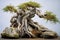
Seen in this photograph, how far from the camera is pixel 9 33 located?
2393 mm

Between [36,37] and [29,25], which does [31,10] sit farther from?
[36,37]

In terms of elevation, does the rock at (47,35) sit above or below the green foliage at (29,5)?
below

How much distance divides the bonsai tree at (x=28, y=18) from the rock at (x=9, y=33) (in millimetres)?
68

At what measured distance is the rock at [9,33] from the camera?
2.38m

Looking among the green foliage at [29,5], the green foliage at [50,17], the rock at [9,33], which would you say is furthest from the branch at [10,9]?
the green foliage at [50,17]

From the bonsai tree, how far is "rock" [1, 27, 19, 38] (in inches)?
2.7

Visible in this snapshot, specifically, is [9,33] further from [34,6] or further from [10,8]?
[34,6]

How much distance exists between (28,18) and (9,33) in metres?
0.40

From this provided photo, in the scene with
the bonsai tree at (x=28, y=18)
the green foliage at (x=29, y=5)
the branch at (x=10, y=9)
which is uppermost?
the green foliage at (x=29, y=5)

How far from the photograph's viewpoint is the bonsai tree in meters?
2.40

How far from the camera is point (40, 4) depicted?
2.45 meters

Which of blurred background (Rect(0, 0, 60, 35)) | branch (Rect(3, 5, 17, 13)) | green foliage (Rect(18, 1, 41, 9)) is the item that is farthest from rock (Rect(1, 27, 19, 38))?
green foliage (Rect(18, 1, 41, 9))

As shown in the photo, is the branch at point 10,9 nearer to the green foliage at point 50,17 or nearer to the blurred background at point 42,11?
the blurred background at point 42,11

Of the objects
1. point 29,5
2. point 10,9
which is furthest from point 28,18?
point 10,9
